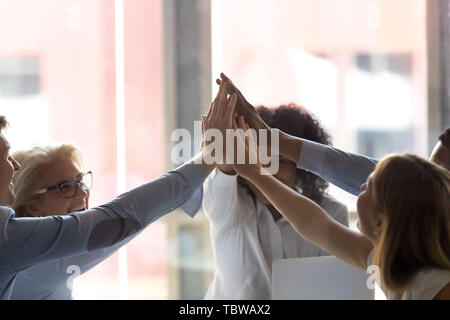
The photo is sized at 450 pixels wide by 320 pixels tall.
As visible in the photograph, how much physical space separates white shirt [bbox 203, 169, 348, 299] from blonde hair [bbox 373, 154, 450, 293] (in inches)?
14.1

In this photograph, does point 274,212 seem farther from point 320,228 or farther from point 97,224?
point 97,224

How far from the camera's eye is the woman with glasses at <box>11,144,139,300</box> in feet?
3.50

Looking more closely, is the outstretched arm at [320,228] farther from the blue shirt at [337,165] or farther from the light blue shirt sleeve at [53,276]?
the light blue shirt sleeve at [53,276]

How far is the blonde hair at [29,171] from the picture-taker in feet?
3.56

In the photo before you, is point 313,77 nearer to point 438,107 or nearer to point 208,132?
point 438,107

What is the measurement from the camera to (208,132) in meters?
1.08

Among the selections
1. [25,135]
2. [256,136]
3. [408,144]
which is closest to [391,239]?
[256,136]

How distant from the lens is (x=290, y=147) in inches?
43.2

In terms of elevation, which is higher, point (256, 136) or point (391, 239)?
point (256, 136)

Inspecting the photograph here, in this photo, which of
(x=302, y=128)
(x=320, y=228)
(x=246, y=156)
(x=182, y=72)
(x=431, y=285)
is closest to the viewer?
(x=431, y=285)

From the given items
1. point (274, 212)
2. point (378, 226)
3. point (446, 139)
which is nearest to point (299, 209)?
point (378, 226)

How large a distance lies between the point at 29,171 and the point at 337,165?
59 cm

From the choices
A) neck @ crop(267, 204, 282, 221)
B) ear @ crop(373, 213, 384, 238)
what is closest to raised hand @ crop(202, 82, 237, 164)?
neck @ crop(267, 204, 282, 221)
